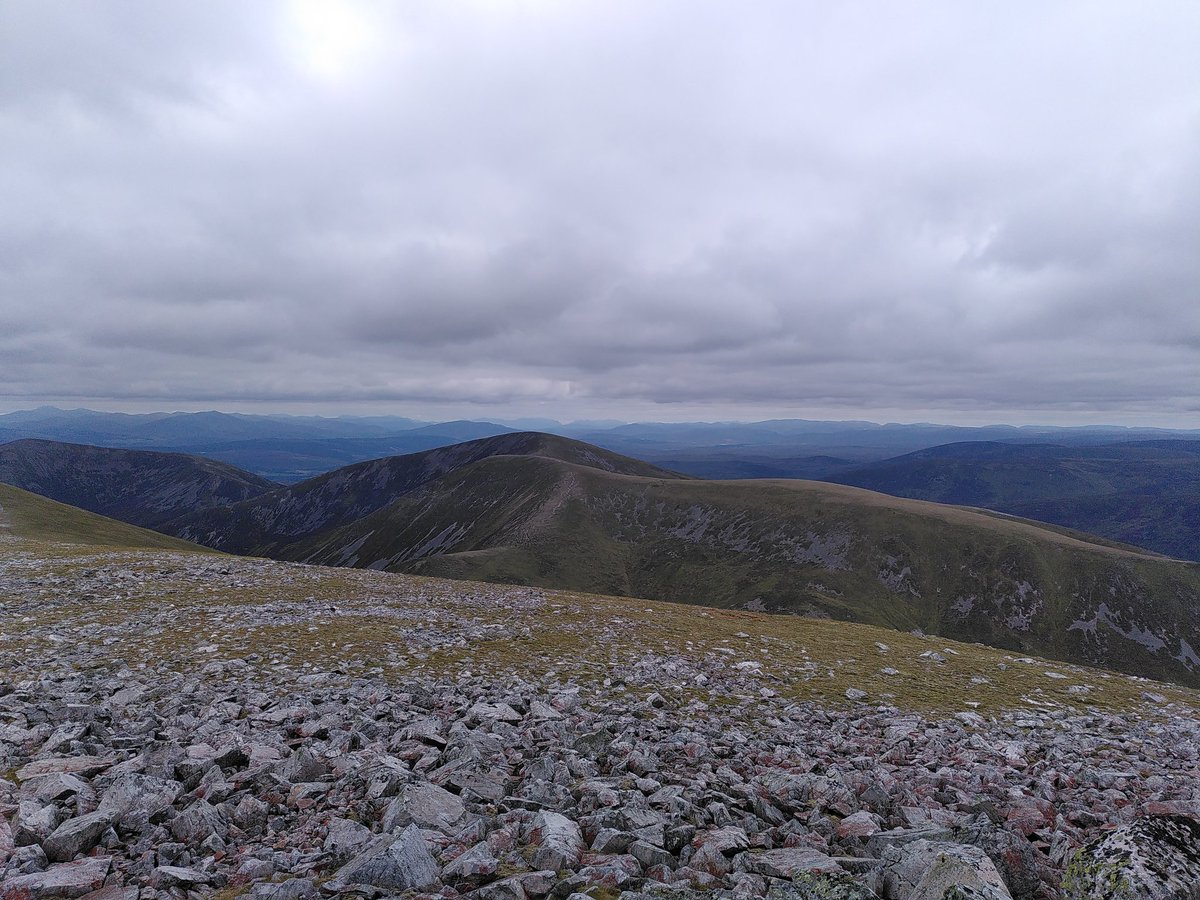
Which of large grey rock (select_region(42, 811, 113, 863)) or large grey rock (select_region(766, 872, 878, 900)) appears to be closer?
large grey rock (select_region(766, 872, 878, 900))

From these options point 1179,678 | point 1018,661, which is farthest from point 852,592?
point 1018,661

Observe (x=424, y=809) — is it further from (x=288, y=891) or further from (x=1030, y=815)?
(x=1030, y=815)

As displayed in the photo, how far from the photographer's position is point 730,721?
1466cm

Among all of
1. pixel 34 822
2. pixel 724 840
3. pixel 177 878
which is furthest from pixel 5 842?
pixel 724 840

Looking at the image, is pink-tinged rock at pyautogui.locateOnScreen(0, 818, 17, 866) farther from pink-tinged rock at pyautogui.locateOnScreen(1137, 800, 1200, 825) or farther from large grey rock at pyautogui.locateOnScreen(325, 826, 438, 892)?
pink-tinged rock at pyautogui.locateOnScreen(1137, 800, 1200, 825)

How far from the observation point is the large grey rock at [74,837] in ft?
23.5

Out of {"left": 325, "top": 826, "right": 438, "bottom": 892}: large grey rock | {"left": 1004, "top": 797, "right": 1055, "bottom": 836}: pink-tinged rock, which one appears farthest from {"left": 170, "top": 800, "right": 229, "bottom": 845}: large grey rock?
{"left": 1004, "top": 797, "right": 1055, "bottom": 836}: pink-tinged rock

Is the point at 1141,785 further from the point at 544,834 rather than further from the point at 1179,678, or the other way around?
the point at 1179,678

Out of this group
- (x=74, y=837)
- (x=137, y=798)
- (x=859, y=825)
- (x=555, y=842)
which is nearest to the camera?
(x=74, y=837)

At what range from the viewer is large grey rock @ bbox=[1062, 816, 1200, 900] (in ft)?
21.5

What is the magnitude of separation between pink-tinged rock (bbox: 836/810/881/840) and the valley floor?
55 mm

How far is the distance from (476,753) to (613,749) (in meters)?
2.89

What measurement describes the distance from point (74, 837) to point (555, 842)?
248 inches

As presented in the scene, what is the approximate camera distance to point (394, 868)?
671 centimetres
